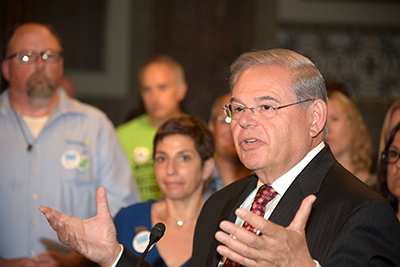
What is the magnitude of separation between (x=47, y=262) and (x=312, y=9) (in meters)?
4.81

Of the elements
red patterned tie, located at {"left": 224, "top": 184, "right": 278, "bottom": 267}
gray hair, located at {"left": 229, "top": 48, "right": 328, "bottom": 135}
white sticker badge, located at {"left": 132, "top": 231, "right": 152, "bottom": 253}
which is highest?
gray hair, located at {"left": 229, "top": 48, "right": 328, "bottom": 135}

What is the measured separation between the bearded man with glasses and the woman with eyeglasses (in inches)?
68.5

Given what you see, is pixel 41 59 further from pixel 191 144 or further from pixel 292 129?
pixel 292 129

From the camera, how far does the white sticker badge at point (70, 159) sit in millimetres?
3234

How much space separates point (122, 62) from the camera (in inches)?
234

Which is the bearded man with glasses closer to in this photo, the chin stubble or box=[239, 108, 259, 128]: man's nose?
A: the chin stubble

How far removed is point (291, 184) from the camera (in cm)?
180

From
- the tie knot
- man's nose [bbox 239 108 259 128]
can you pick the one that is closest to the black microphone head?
the tie knot

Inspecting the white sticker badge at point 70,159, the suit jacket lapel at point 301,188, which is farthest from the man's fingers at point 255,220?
the white sticker badge at point 70,159

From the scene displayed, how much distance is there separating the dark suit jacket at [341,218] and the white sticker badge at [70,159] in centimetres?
146

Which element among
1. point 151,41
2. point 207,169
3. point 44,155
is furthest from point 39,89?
point 151,41

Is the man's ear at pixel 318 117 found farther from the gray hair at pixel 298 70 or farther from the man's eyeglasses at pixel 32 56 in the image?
the man's eyeglasses at pixel 32 56

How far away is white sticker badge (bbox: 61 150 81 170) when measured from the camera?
3234mm

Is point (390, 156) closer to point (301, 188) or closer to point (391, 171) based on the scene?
point (391, 171)
